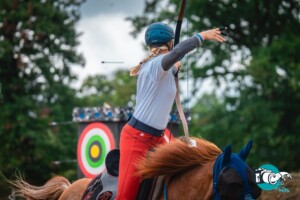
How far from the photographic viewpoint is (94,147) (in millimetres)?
13914

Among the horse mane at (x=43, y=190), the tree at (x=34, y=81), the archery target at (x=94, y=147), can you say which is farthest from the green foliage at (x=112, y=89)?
the horse mane at (x=43, y=190)

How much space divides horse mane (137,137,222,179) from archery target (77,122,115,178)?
26.0 feet

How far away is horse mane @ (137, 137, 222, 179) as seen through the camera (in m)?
5.50

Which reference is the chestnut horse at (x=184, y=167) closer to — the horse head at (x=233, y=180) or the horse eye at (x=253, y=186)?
the horse head at (x=233, y=180)

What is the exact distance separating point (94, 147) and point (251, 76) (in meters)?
12.6

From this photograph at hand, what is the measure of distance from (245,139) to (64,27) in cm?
802

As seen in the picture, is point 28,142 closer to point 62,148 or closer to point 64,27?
point 62,148

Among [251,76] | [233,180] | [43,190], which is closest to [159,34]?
[233,180]

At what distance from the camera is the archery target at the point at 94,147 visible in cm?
1361

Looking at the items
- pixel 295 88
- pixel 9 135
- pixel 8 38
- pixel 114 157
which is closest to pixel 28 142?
pixel 9 135

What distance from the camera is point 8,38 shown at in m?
25.7

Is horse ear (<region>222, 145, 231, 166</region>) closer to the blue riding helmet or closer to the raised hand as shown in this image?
the raised hand

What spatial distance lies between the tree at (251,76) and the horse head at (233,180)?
20509mm

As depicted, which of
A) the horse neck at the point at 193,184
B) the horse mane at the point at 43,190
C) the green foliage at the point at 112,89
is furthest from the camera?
the green foliage at the point at 112,89
